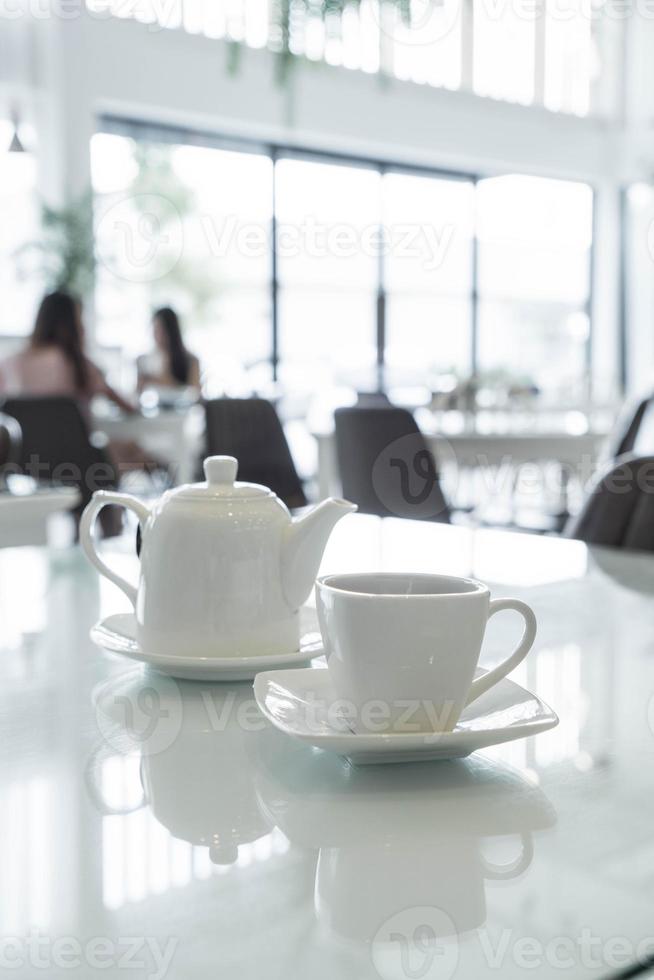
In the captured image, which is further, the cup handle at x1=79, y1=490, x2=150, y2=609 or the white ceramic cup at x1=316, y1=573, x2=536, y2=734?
the cup handle at x1=79, y1=490, x2=150, y2=609

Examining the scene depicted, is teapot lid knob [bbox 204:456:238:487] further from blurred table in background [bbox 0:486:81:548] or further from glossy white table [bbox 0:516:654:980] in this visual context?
blurred table in background [bbox 0:486:81:548]

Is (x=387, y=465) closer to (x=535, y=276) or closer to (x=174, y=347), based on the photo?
(x=174, y=347)

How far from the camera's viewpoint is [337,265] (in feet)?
26.0

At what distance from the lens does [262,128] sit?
23.3 ft

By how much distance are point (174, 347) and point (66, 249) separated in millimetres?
991

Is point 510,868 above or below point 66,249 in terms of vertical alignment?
below

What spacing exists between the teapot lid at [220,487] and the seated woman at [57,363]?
3736 mm

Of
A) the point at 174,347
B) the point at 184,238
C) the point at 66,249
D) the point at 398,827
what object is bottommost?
the point at 398,827

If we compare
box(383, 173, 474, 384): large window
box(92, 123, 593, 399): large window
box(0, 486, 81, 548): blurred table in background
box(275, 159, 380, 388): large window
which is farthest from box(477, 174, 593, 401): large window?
box(0, 486, 81, 548): blurred table in background

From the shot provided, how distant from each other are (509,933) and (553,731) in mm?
227

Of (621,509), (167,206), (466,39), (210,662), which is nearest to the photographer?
(210,662)

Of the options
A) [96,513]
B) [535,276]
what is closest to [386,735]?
[96,513]

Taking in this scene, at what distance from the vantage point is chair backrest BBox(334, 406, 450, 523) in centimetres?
218

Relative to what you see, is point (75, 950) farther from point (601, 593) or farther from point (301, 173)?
point (301, 173)
